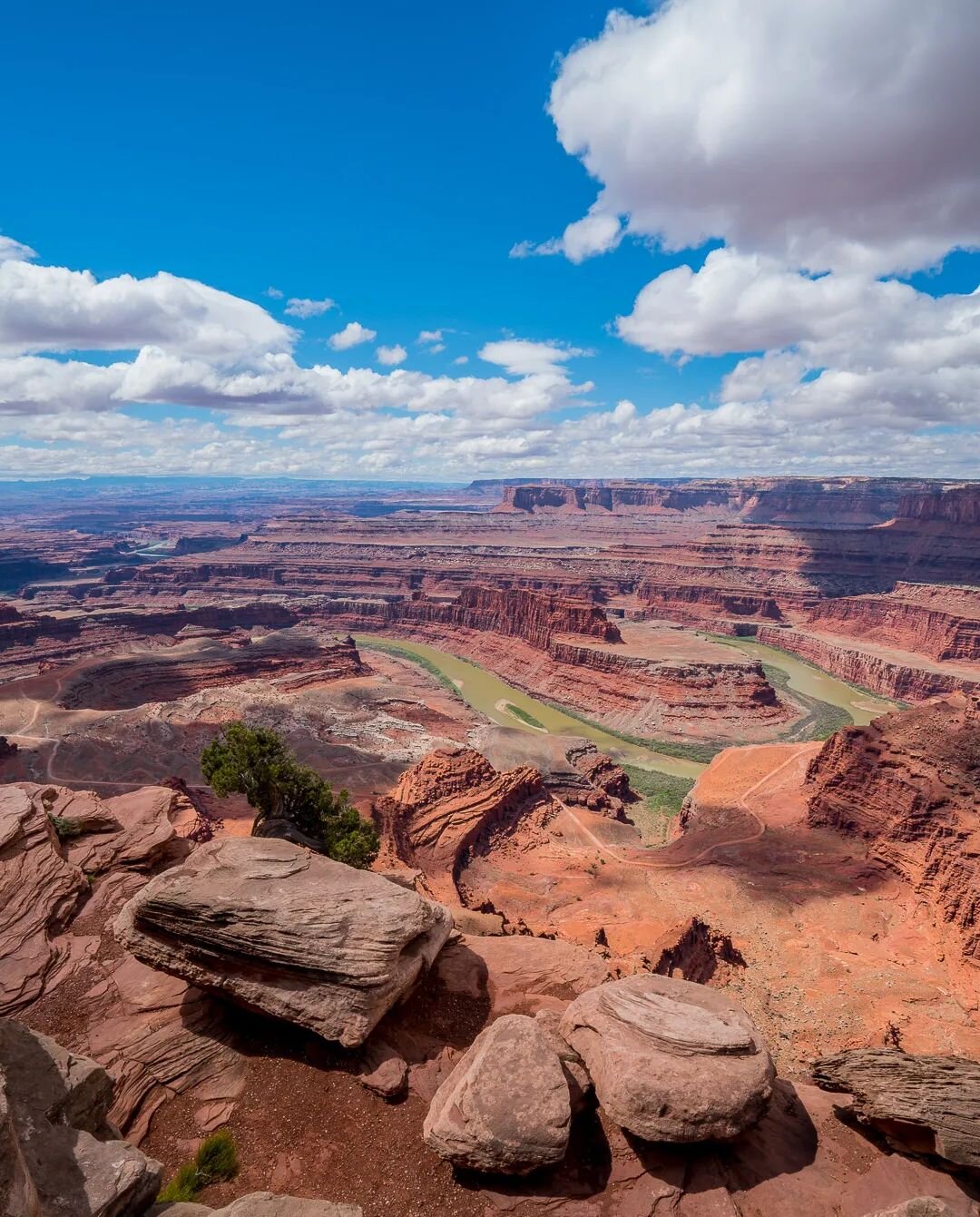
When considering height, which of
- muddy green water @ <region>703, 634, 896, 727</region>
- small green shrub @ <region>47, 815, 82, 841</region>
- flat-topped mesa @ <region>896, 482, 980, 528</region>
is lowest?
muddy green water @ <region>703, 634, 896, 727</region>

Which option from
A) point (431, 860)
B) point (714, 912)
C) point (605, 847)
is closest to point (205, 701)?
point (431, 860)

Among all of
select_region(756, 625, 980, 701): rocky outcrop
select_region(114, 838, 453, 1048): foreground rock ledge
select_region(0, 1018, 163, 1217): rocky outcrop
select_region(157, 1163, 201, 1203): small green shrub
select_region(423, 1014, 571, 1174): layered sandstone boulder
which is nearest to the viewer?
select_region(0, 1018, 163, 1217): rocky outcrop

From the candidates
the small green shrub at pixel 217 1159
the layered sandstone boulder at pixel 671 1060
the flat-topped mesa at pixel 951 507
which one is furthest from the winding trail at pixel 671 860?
the flat-topped mesa at pixel 951 507

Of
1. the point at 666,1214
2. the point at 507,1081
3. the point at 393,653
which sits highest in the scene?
the point at 507,1081

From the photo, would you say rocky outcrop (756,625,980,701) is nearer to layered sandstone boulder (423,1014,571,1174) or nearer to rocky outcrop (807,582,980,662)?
rocky outcrop (807,582,980,662)

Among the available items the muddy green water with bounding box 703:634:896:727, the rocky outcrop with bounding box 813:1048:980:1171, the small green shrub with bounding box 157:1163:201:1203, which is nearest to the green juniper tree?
the small green shrub with bounding box 157:1163:201:1203

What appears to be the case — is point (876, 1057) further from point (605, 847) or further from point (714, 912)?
point (605, 847)
